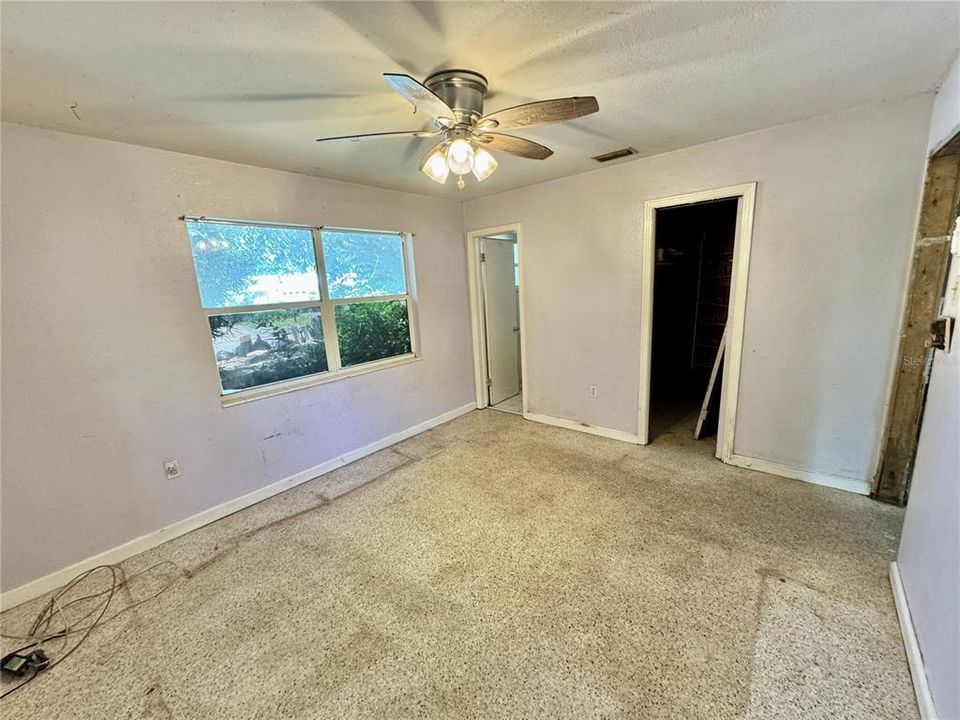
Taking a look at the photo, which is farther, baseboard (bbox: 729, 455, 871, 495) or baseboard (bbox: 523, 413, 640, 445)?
baseboard (bbox: 523, 413, 640, 445)

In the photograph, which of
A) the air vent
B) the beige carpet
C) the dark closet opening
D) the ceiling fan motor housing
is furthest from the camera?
the dark closet opening

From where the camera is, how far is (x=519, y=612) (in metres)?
1.63

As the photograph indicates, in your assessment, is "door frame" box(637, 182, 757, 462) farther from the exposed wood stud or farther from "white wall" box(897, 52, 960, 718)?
"white wall" box(897, 52, 960, 718)

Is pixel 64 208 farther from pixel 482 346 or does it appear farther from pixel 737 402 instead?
pixel 737 402

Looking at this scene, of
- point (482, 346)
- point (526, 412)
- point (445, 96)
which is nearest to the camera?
point (445, 96)

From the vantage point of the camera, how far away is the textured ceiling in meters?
1.19

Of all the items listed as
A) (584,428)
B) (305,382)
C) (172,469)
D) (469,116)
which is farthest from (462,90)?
(584,428)

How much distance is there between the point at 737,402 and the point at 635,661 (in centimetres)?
201

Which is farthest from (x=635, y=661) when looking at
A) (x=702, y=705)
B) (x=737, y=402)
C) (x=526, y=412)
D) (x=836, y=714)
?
(x=526, y=412)

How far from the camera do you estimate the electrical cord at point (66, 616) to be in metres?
1.60

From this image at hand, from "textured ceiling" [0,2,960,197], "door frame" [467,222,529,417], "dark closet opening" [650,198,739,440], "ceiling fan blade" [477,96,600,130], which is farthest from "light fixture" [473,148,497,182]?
"dark closet opening" [650,198,739,440]

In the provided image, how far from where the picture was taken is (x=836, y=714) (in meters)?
1.19

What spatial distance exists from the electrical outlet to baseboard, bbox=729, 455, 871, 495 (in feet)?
12.4

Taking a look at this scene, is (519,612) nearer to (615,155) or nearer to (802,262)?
(802,262)
